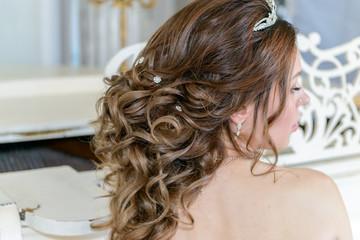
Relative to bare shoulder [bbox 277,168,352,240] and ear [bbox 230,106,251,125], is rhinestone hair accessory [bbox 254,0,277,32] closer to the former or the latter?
ear [bbox 230,106,251,125]

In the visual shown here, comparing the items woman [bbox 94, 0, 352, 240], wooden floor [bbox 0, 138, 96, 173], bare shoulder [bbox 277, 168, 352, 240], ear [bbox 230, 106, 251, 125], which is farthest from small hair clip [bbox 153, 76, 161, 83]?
wooden floor [bbox 0, 138, 96, 173]

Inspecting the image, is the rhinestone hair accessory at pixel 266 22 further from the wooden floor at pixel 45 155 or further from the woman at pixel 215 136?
the wooden floor at pixel 45 155

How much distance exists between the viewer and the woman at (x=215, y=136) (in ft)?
3.53

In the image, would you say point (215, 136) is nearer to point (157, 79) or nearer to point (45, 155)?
point (157, 79)

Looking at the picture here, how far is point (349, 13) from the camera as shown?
387 centimetres

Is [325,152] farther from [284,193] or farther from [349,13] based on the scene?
[349,13]

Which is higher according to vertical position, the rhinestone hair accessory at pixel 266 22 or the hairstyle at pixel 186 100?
the rhinestone hair accessory at pixel 266 22

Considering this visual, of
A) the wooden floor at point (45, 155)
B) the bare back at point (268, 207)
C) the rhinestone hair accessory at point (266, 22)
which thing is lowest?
the wooden floor at point (45, 155)

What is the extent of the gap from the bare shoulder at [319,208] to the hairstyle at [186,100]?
11cm

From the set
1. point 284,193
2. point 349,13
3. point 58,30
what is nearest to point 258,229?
point 284,193

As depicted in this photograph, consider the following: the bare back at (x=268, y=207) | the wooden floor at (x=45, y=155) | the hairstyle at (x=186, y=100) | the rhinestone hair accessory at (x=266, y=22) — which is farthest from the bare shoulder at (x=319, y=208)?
the wooden floor at (x=45, y=155)

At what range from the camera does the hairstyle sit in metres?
1.09

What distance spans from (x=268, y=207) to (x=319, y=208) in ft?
0.30

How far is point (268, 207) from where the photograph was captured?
3.53 feet
